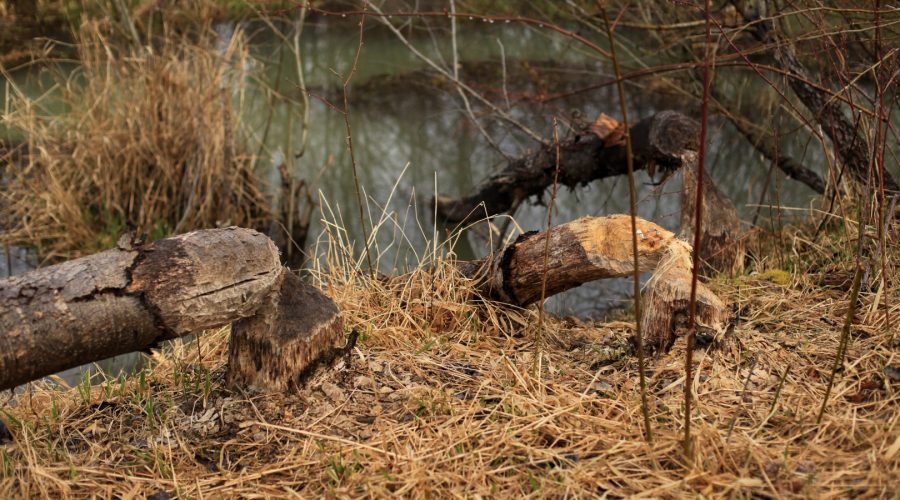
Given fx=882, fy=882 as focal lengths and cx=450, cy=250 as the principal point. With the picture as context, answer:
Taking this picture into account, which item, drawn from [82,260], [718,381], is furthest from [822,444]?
[82,260]

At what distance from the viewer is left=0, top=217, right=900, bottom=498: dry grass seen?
1.96m

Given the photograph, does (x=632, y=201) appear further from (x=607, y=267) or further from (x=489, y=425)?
(x=607, y=267)

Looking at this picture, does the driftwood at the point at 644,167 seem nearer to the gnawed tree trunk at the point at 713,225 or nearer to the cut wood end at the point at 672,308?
the gnawed tree trunk at the point at 713,225

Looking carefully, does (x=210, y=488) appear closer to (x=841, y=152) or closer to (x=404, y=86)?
(x=841, y=152)

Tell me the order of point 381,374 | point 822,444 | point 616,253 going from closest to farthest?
point 822,444 < point 381,374 < point 616,253

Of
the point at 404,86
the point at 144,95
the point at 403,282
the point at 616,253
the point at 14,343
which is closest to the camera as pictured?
the point at 14,343

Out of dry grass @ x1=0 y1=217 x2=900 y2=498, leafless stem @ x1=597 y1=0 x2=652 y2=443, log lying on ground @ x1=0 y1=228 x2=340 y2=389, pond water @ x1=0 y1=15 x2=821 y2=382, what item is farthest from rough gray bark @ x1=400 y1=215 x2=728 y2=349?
pond water @ x1=0 y1=15 x2=821 y2=382

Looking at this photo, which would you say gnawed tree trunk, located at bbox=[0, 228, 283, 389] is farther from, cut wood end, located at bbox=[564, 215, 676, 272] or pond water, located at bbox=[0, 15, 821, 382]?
pond water, located at bbox=[0, 15, 821, 382]

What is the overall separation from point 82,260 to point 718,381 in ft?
5.30

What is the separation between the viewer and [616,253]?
2.69 m

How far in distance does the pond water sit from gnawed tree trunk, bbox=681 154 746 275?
942 mm

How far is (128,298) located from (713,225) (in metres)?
2.66

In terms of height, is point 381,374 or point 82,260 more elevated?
point 82,260

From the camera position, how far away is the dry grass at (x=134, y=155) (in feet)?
17.3
